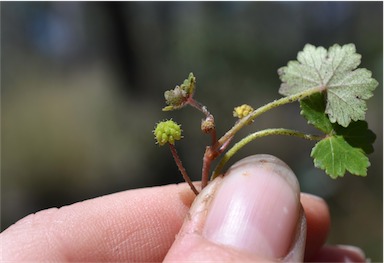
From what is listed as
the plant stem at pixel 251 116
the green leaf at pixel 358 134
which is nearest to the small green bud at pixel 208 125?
the plant stem at pixel 251 116

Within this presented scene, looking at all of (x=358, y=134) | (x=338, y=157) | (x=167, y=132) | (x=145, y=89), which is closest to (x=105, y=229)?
(x=167, y=132)

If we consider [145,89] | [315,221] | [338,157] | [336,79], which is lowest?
[145,89]

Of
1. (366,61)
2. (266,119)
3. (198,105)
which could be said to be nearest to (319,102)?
(198,105)

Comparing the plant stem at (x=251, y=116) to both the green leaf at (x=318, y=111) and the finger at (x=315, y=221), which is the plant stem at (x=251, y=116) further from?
the finger at (x=315, y=221)

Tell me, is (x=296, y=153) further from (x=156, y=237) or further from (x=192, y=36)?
(x=156, y=237)

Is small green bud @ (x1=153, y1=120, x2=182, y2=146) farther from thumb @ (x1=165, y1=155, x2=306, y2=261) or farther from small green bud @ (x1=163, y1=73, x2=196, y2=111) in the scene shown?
thumb @ (x1=165, y1=155, x2=306, y2=261)

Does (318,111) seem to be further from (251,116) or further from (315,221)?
(315,221)

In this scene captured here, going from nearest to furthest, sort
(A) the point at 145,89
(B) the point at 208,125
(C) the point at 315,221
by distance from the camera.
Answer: (B) the point at 208,125, (C) the point at 315,221, (A) the point at 145,89
